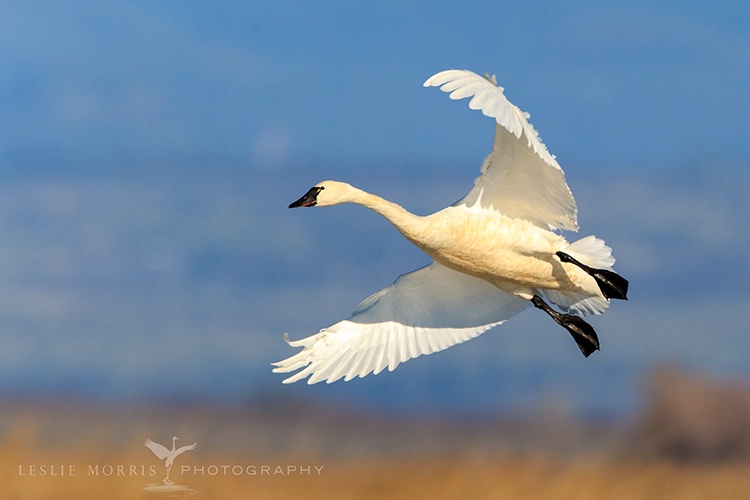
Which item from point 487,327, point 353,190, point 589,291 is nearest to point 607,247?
point 589,291

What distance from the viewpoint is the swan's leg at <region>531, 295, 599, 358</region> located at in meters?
11.5

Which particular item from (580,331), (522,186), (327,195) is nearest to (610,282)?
(580,331)

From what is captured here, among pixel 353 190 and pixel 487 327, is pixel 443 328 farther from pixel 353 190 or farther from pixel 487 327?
pixel 353 190

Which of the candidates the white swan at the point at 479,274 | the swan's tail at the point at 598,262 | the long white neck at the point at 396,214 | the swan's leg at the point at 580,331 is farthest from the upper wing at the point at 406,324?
the long white neck at the point at 396,214

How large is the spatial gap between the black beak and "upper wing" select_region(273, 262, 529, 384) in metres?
1.07

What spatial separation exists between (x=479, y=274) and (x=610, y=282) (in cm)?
116

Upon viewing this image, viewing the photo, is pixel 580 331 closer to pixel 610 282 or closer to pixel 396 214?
pixel 610 282

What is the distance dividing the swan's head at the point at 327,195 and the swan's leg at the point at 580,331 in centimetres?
202

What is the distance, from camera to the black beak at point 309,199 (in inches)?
418

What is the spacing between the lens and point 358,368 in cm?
1085

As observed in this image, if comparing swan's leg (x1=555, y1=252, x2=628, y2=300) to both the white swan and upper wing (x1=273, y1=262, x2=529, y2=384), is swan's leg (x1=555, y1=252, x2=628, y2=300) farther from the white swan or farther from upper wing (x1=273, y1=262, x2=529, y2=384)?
upper wing (x1=273, y1=262, x2=529, y2=384)

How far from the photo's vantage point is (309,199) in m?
10.6

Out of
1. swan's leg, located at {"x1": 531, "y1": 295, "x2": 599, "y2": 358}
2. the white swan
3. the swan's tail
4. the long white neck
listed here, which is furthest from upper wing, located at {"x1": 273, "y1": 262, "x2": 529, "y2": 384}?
the long white neck

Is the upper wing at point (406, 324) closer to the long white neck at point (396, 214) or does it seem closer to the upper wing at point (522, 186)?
the upper wing at point (522, 186)
